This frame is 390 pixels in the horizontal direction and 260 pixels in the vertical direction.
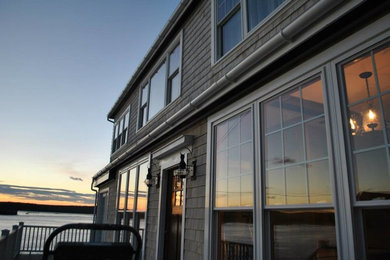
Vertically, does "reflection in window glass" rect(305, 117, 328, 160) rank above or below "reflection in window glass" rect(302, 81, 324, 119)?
below

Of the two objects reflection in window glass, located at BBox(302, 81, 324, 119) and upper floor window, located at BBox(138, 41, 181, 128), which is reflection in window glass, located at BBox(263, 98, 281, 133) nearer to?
reflection in window glass, located at BBox(302, 81, 324, 119)

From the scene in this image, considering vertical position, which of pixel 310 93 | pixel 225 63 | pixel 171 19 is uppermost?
pixel 171 19

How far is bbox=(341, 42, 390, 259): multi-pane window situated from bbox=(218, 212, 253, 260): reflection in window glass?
139 centimetres

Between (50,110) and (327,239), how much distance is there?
17221 mm

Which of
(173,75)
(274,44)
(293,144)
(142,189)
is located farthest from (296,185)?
(142,189)

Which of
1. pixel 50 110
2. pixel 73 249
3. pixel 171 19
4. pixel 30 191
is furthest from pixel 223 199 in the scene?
pixel 30 191

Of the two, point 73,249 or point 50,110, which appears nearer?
point 73,249

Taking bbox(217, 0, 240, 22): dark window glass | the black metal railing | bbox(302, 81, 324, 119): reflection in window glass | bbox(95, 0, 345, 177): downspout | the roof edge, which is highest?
the roof edge

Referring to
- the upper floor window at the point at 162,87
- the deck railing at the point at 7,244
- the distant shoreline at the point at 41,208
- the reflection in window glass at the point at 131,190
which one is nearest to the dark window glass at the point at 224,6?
the upper floor window at the point at 162,87

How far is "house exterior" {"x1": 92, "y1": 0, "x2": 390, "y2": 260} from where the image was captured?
225 cm

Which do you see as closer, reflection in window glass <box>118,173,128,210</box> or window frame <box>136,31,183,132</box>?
window frame <box>136,31,183,132</box>

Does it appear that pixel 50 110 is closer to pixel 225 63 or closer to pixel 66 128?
pixel 66 128

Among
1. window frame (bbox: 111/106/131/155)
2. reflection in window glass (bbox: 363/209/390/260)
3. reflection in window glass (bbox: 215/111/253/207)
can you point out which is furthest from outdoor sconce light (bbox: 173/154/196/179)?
window frame (bbox: 111/106/131/155)

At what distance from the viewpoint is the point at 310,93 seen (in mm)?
2854
